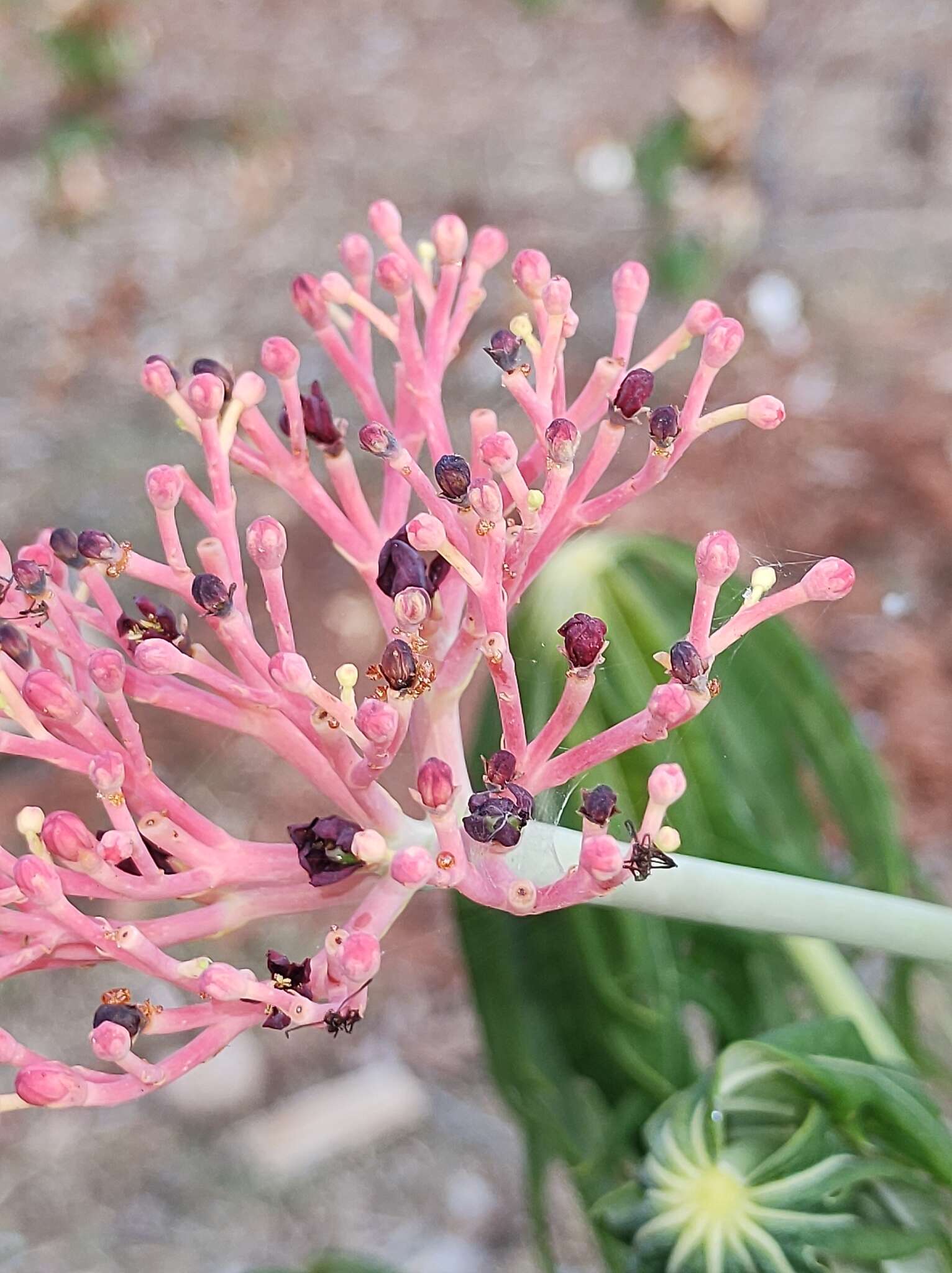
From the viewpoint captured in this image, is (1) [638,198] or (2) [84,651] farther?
(1) [638,198]

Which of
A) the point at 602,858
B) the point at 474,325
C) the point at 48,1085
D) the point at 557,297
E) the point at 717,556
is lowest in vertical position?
the point at 48,1085

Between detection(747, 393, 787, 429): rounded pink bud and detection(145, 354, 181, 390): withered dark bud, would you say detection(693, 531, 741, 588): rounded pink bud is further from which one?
detection(145, 354, 181, 390): withered dark bud

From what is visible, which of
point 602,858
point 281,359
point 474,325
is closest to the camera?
point 602,858

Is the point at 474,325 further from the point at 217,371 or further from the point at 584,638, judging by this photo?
the point at 584,638

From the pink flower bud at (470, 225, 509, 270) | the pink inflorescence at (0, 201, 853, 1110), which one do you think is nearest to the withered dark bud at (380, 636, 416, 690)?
the pink inflorescence at (0, 201, 853, 1110)

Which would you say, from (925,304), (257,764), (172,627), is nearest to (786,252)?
(925,304)

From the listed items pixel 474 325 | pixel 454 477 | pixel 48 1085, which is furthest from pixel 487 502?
pixel 474 325

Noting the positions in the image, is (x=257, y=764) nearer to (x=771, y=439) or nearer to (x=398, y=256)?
(x=771, y=439)

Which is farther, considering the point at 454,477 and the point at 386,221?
the point at 386,221
